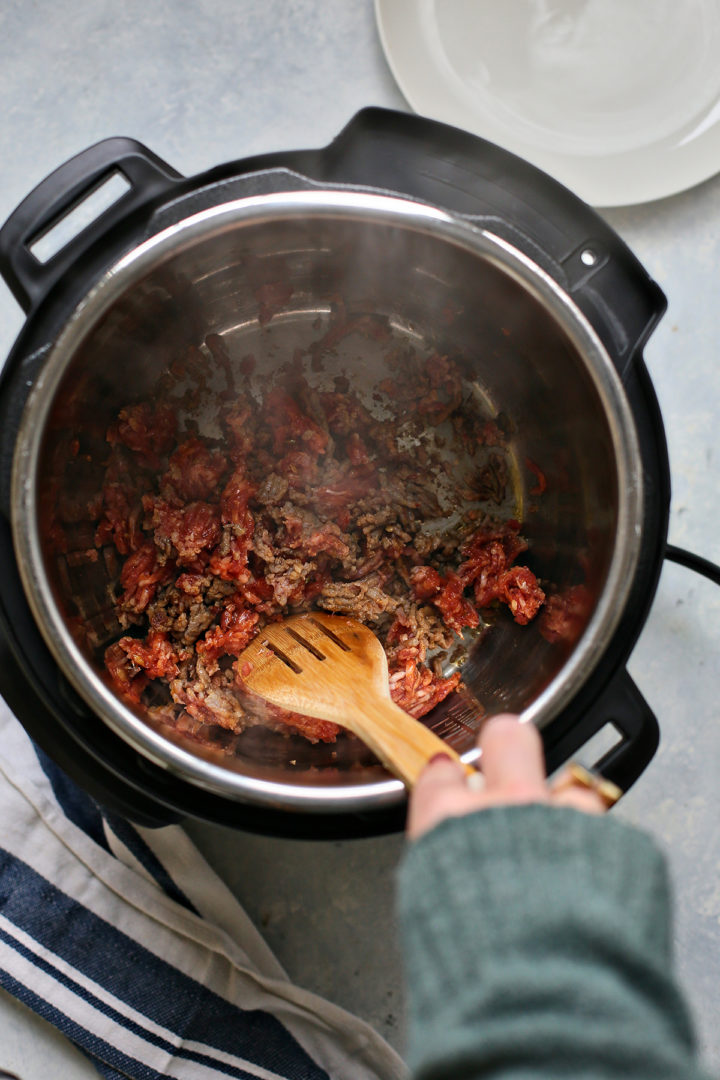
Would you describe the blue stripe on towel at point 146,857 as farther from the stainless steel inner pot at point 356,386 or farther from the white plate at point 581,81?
the white plate at point 581,81

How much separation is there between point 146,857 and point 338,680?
60cm

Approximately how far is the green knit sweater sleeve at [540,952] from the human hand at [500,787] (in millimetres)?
20

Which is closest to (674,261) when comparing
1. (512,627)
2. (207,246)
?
(512,627)

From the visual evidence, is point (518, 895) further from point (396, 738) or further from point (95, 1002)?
point (95, 1002)

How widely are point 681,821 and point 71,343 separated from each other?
147cm

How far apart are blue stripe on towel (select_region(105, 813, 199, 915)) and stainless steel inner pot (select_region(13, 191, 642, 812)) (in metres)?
0.34

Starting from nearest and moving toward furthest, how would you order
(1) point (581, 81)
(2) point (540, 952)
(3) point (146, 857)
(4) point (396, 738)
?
1. (2) point (540, 952)
2. (4) point (396, 738)
3. (3) point (146, 857)
4. (1) point (581, 81)

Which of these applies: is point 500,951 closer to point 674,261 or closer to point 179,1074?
point 179,1074

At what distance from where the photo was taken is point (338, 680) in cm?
124

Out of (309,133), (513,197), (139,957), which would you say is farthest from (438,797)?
(309,133)

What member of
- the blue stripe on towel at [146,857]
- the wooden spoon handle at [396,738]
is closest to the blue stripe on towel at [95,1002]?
the blue stripe on towel at [146,857]

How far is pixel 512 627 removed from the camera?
4.70 feet

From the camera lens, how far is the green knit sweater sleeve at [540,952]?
2.18 feet

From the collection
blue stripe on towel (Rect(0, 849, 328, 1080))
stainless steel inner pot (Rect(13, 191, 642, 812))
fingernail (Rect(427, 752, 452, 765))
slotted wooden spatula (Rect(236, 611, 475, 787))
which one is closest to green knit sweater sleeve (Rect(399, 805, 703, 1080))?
fingernail (Rect(427, 752, 452, 765))
